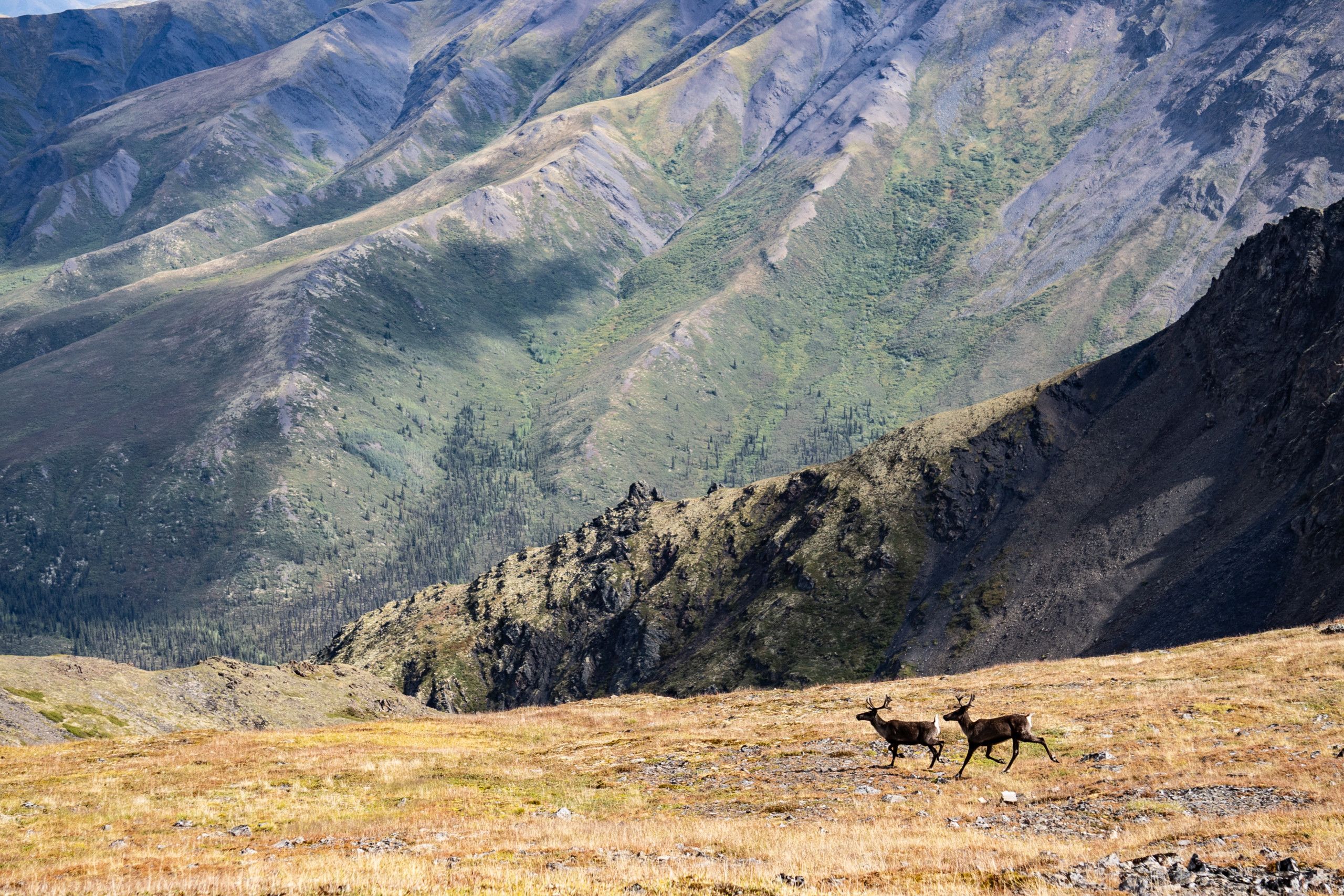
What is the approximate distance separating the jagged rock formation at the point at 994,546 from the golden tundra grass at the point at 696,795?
164 feet

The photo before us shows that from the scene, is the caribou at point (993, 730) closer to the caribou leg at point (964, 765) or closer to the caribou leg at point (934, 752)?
the caribou leg at point (964, 765)

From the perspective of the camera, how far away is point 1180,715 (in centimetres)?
4138

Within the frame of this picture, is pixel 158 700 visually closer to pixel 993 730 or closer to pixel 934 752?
pixel 934 752

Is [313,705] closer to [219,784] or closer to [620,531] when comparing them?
[219,784]

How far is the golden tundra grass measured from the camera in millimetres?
24328

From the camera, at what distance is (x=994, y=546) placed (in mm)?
144125

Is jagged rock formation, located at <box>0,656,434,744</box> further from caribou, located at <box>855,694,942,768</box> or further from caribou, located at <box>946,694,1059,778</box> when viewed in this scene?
caribou, located at <box>946,694,1059,778</box>

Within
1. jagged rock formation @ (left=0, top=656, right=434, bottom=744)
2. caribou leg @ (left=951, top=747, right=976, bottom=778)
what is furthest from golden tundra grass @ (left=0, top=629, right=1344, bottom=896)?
jagged rock formation @ (left=0, top=656, right=434, bottom=744)

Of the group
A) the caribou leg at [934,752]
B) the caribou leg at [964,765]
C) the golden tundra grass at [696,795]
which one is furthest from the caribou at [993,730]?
the caribou leg at [934,752]

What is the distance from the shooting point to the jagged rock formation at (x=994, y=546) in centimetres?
11044

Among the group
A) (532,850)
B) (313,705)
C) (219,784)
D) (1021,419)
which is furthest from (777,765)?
(1021,419)

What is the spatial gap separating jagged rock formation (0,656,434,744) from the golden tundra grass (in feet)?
69.4

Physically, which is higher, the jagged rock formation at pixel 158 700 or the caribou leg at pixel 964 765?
the jagged rock formation at pixel 158 700

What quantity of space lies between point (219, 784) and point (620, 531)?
462ft
